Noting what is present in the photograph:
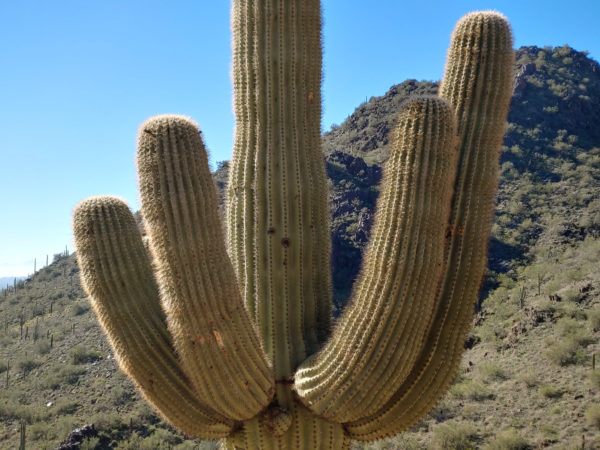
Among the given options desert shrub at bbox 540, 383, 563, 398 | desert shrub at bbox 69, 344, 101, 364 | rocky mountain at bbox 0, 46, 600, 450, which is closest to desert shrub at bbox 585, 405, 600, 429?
rocky mountain at bbox 0, 46, 600, 450

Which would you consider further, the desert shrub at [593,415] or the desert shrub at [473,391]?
the desert shrub at [473,391]

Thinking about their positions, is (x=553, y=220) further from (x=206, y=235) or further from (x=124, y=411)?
(x=206, y=235)

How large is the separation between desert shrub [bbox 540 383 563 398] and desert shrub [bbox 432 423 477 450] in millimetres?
2376

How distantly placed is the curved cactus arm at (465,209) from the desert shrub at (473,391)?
17.0 meters

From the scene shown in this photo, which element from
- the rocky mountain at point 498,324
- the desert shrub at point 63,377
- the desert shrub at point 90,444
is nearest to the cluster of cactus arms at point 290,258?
the rocky mountain at point 498,324

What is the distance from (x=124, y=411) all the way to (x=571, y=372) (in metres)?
15.5

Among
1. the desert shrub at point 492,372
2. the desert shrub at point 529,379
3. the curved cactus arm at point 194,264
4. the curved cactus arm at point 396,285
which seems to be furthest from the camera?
the desert shrub at point 492,372

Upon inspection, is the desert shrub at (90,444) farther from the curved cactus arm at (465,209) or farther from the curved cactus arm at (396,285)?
the curved cactus arm at (396,285)

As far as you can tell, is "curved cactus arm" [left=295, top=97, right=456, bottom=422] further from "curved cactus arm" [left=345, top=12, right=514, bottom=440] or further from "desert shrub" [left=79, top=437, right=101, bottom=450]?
"desert shrub" [left=79, top=437, right=101, bottom=450]

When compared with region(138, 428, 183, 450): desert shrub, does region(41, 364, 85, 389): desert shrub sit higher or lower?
higher

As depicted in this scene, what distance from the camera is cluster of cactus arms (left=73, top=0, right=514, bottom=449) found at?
3.97m

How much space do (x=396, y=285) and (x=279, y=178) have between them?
1256mm

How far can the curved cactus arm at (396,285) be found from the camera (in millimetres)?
4004

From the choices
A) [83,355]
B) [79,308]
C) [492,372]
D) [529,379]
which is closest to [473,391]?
[492,372]
